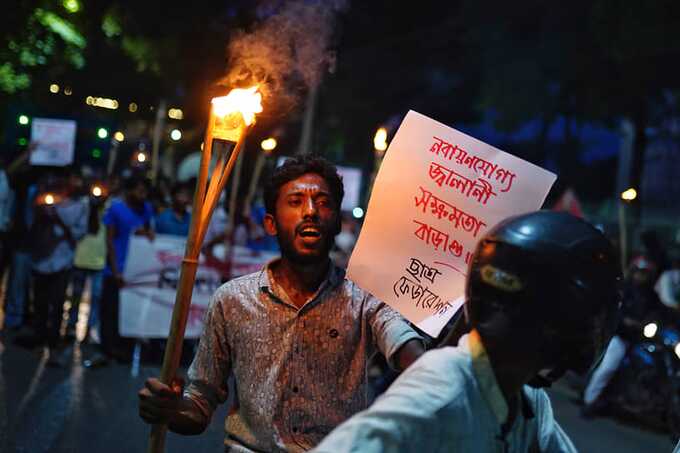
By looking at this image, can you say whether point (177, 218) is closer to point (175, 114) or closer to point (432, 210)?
point (432, 210)

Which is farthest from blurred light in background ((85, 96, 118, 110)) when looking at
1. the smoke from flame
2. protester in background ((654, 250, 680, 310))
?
the smoke from flame

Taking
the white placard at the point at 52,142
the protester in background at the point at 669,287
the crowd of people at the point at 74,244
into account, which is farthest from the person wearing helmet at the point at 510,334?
the white placard at the point at 52,142

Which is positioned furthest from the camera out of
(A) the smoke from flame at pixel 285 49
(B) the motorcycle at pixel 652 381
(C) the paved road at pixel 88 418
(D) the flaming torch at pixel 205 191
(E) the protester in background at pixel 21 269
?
(E) the protester in background at pixel 21 269

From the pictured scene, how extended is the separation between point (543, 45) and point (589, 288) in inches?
753

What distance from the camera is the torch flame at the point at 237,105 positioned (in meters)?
3.25

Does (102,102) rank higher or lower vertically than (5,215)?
higher

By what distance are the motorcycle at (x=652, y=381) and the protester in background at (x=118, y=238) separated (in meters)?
5.45

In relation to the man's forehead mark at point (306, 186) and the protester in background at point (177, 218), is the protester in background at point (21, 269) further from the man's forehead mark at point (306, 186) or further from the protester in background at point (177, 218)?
the man's forehead mark at point (306, 186)

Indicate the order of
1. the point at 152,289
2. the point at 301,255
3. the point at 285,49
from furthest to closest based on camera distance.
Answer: the point at 152,289 < the point at 285,49 < the point at 301,255

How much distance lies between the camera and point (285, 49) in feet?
16.0

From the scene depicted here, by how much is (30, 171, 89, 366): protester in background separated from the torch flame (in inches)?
309

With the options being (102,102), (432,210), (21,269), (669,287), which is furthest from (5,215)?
(102,102)

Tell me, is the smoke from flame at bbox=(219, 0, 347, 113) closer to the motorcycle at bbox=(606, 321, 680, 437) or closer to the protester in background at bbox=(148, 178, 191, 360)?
the protester in background at bbox=(148, 178, 191, 360)

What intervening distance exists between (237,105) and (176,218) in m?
8.26
